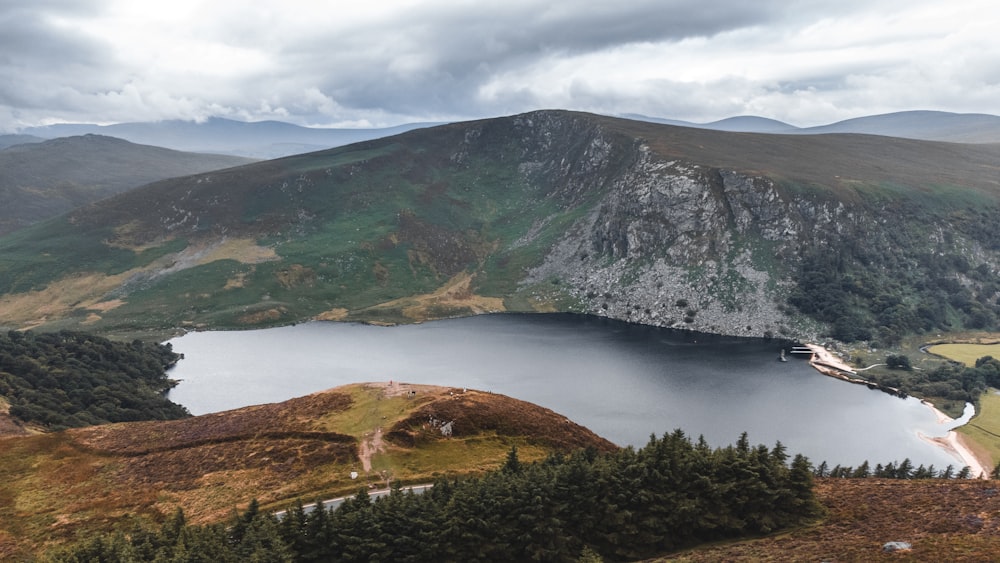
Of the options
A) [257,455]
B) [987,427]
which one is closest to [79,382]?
[257,455]

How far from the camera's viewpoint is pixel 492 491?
4378 cm

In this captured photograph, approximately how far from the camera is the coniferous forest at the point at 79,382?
86688 millimetres

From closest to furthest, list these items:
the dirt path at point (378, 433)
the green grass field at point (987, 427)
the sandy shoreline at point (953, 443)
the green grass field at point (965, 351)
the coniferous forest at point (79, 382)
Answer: the dirt path at point (378, 433) → the coniferous forest at point (79, 382) → the sandy shoreline at point (953, 443) → the green grass field at point (987, 427) → the green grass field at point (965, 351)

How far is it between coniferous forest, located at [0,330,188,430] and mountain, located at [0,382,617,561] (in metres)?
20.6

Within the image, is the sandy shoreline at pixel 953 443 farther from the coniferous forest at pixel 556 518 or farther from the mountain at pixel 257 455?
the mountain at pixel 257 455

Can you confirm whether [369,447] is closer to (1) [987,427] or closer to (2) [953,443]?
(2) [953,443]

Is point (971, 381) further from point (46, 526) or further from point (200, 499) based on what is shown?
point (46, 526)

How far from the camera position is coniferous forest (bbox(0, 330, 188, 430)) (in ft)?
284

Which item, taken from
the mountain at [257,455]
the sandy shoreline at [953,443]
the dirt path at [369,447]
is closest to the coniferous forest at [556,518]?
the mountain at [257,455]

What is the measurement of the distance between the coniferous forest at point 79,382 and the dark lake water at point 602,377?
26.9 feet

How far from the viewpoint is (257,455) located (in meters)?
65.6

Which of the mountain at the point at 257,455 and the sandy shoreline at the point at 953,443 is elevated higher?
the mountain at the point at 257,455

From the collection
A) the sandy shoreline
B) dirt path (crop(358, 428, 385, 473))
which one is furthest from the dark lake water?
dirt path (crop(358, 428, 385, 473))

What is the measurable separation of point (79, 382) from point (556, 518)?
10393 cm
